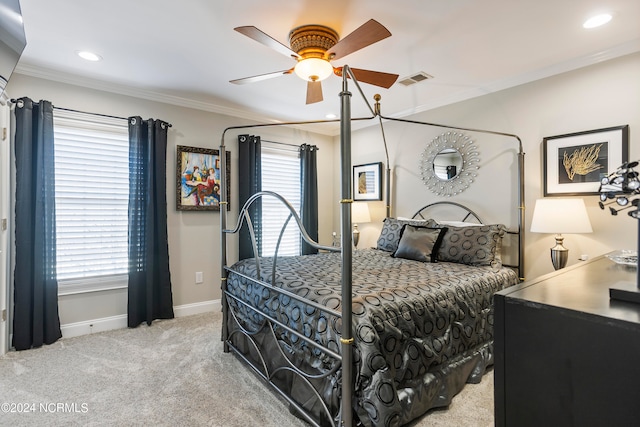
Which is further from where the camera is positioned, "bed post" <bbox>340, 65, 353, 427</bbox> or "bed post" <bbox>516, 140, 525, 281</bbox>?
"bed post" <bbox>516, 140, 525, 281</bbox>

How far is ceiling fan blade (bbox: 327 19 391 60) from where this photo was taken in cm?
175

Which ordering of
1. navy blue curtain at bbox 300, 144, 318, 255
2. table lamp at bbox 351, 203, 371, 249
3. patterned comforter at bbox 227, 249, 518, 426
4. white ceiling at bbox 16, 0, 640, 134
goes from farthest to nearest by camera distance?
1. navy blue curtain at bbox 300, 144, 318, 255
2. table lamp at bbox 351, 203, 371, 249
3. white ceiling at bbox 16, 0, 640, 134
4. patterned comforter at bbox 227, 249, 518, 426

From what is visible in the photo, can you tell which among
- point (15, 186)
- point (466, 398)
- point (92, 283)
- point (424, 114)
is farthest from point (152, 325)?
point (424, 114)

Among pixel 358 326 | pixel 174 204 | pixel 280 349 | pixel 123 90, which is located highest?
pixel 123 90

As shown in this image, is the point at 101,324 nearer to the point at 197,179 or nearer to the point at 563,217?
the point at 197,179

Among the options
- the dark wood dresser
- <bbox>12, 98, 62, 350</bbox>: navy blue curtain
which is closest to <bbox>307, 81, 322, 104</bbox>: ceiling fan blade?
the dark wood dresser

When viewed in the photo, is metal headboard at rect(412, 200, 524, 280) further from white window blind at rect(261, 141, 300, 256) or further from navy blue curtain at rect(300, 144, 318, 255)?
white window blind at rect(261, 141, 300, 256)

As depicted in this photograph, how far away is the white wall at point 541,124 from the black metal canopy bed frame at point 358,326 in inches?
20.7

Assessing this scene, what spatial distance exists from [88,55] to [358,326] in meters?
3.01

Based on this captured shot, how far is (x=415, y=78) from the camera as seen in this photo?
10.0 feet

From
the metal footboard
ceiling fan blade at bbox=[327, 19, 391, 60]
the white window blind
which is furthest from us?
the white window blind

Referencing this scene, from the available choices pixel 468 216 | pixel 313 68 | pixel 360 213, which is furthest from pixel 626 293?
pixel 360 213

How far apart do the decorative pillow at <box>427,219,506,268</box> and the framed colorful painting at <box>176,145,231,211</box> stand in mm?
2662

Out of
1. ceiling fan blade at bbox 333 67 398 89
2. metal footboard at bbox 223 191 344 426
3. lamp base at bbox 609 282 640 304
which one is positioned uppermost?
ceiling fan blade at bbox 333 67 398 89
